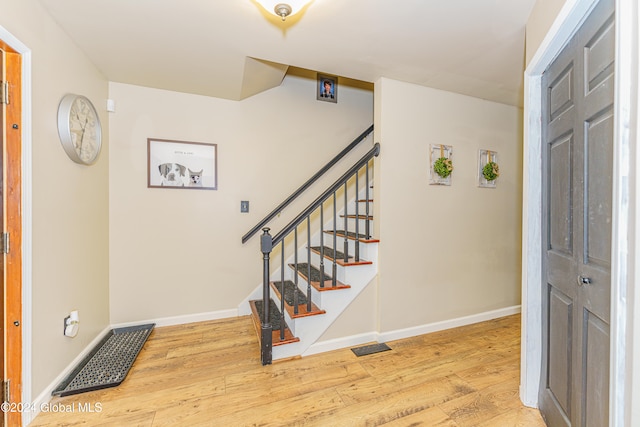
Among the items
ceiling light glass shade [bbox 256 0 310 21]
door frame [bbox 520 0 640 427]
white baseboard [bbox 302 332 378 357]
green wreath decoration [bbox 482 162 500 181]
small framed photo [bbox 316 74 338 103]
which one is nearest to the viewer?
door frame [bbox 520 0 640 427]

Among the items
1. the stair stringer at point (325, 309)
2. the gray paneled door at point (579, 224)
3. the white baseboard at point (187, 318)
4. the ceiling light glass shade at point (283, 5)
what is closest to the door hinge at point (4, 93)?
the ceiling light glass shade at point (283, 5)

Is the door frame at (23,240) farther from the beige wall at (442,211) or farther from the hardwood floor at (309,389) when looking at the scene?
the beige wall at (442,211)

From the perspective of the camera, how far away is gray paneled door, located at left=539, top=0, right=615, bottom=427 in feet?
3.31

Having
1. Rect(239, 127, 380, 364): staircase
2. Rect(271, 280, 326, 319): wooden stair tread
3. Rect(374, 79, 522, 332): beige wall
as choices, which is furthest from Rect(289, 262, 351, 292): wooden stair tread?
Rect(374, 79, 522, 332): beige wall

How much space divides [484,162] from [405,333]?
6.20 feet

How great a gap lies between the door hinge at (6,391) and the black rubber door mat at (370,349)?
2031 millimetres

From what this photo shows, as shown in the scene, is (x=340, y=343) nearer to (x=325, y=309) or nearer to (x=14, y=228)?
(x=325, y=309)

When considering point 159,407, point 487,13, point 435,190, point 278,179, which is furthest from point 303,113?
point 159,407

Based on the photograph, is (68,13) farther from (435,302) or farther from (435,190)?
(435,302)

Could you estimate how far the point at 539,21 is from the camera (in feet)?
4.83

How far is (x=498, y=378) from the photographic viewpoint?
74.9 inches

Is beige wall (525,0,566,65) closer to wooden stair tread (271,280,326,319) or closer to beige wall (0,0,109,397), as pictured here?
wooden stair tread (271,280,326,319)

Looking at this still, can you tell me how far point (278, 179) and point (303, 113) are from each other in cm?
80

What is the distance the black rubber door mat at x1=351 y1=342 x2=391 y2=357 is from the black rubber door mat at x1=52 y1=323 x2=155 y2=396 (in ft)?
5.37
